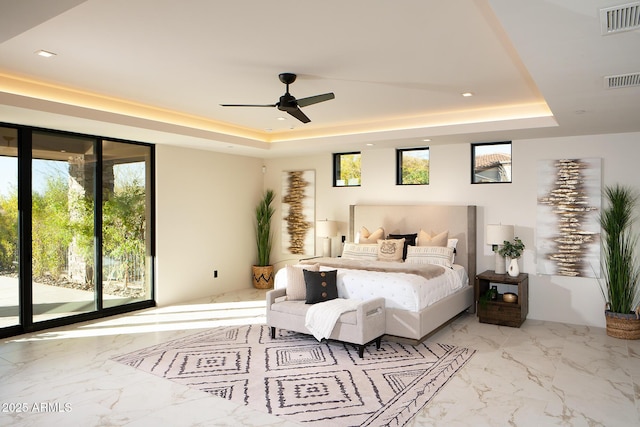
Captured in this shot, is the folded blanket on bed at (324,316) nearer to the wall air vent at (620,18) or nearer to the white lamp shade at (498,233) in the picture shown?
the white lamp shade at (498,233)

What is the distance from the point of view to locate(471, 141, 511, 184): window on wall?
255 inches

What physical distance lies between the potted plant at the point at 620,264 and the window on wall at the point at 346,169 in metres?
3.57

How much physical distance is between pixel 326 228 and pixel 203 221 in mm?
2002

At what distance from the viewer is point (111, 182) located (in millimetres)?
6297

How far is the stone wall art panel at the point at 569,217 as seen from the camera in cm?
586

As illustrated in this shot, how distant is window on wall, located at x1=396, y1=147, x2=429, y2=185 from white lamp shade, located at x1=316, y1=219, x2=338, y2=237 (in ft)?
4.12

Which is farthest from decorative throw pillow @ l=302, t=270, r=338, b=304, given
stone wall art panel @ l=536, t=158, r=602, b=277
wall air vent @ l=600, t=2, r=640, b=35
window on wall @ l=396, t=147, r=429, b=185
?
wall air vent @ l=600, t=2, r=640, b=35

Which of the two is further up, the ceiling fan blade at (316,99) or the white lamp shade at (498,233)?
the ceiling fan blade at (316,99)

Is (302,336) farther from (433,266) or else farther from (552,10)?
(552,10)

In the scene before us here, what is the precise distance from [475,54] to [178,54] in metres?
2.36

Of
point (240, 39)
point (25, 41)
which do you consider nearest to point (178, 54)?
point (240, 39)

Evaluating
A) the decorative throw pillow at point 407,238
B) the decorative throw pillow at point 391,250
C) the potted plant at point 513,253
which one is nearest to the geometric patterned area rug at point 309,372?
the decorative throw pillow at point 391,250

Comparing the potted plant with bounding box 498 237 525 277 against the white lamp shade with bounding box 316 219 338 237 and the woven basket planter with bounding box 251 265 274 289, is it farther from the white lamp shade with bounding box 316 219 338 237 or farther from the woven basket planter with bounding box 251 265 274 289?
the woven basket planter with bounding box 251 265 274 289

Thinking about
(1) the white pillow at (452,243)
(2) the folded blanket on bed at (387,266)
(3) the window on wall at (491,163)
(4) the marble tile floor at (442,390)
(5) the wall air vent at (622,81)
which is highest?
(5) the wall air vent at (622,81)
